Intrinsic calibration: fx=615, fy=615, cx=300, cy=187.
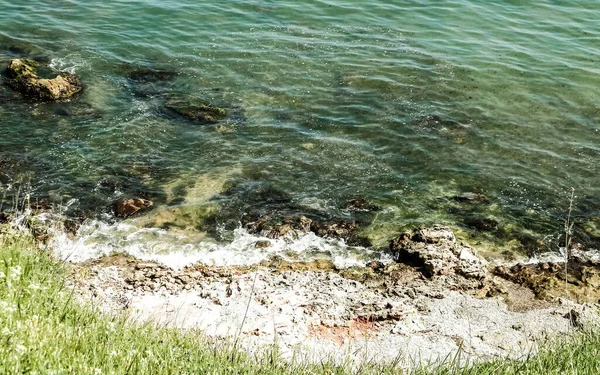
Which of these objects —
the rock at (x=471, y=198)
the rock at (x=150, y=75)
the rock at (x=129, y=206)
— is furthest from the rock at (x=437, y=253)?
the rock at (x=150, y=75)

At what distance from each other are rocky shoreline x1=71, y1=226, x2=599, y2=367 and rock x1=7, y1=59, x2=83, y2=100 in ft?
31.2

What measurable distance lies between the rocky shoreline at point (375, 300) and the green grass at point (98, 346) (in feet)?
5.62

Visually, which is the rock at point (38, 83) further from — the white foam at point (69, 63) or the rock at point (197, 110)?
the rock at point (197, 110)

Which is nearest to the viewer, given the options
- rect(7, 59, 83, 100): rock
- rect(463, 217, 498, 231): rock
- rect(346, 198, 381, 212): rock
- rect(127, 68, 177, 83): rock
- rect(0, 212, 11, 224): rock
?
rect(0, 212, 11, 224): rock

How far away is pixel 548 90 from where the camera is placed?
976 inches

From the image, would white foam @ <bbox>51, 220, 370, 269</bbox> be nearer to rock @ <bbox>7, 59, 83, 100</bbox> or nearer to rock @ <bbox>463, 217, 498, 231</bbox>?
rock @ <bbox>463, 217, 498, 231</bbox>

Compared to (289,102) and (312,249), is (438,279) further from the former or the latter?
(289,102)

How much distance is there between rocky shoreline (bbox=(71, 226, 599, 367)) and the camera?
12492 millimetres

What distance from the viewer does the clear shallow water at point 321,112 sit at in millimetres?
17906

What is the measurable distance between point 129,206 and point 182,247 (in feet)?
7.63

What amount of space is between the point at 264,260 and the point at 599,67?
19.2m

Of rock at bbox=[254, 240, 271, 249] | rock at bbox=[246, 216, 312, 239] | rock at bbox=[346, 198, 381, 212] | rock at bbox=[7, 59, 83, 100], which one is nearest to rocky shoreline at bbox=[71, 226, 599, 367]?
rock at bbox=[254, 240, 271, 249]

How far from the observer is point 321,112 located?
22688 millimetres

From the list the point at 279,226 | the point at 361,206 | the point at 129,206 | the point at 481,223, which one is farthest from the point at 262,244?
the point at 481,223
